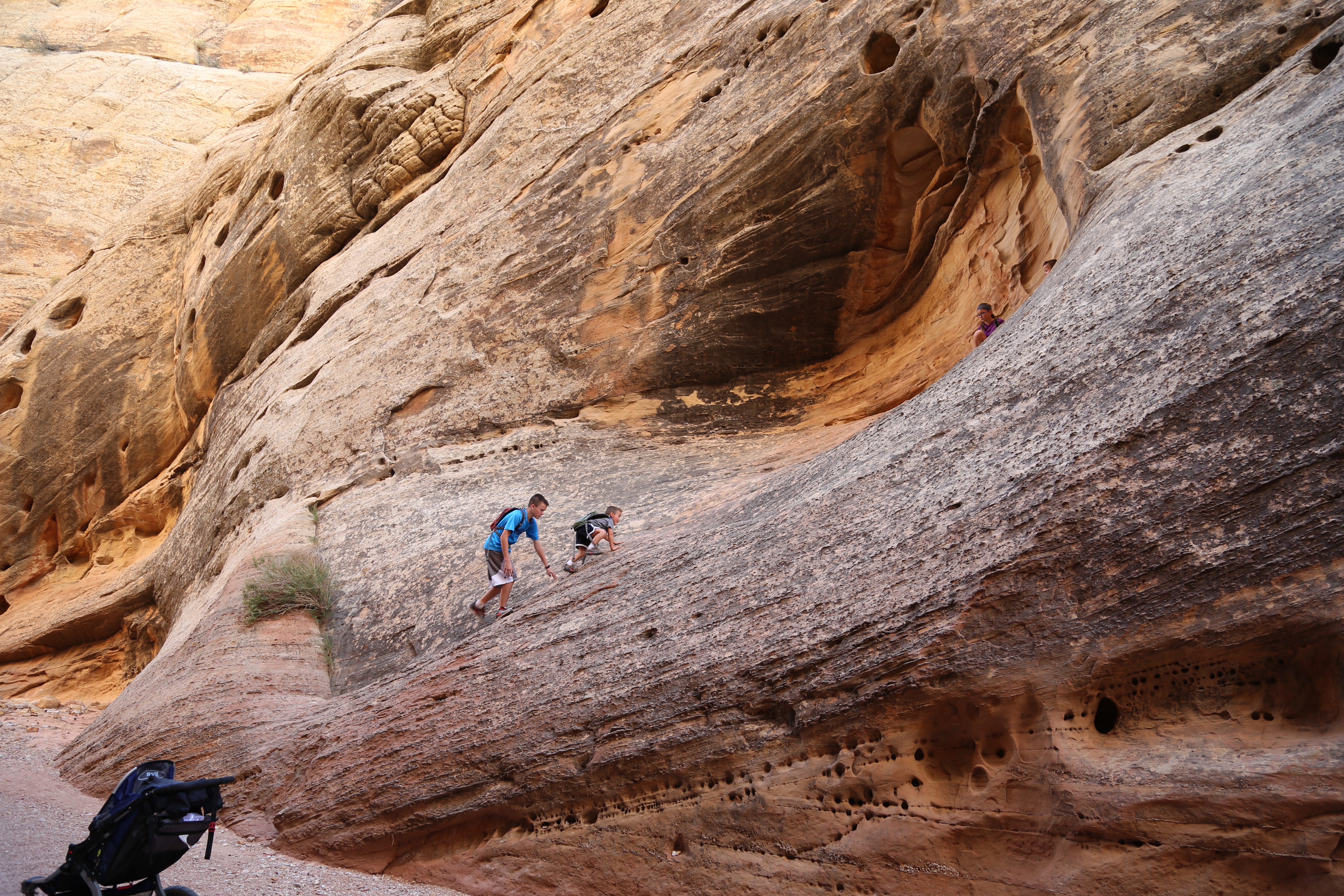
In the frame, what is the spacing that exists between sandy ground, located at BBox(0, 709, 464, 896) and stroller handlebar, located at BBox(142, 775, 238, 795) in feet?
5.31

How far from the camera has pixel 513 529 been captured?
25.0 feet

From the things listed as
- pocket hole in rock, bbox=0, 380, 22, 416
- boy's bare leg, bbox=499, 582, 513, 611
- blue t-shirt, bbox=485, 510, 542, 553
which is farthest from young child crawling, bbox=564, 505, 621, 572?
pocket hole in rock, bbox=0, 380, 22, 416

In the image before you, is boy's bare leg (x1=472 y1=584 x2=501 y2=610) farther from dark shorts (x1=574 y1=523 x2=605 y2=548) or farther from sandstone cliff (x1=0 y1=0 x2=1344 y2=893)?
dark shorts (x1=574 y1=523 x2=605 y2=548)

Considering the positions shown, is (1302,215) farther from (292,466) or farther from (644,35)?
(292,466)

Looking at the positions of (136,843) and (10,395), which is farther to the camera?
(10,395)

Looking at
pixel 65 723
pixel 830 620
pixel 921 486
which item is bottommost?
pixel 830 620

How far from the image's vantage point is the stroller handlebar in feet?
12.1

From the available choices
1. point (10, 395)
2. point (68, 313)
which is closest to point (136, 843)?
point (10, 395)

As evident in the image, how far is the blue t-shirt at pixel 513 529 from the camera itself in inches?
300

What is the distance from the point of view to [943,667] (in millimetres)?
4766

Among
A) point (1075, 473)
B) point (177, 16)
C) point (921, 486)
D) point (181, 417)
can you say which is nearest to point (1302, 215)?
point (1075, 473)

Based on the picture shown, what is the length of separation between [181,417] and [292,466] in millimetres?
7785

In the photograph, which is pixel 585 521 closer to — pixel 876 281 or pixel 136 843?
pixel 136 843

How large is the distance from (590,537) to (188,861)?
140 inches
